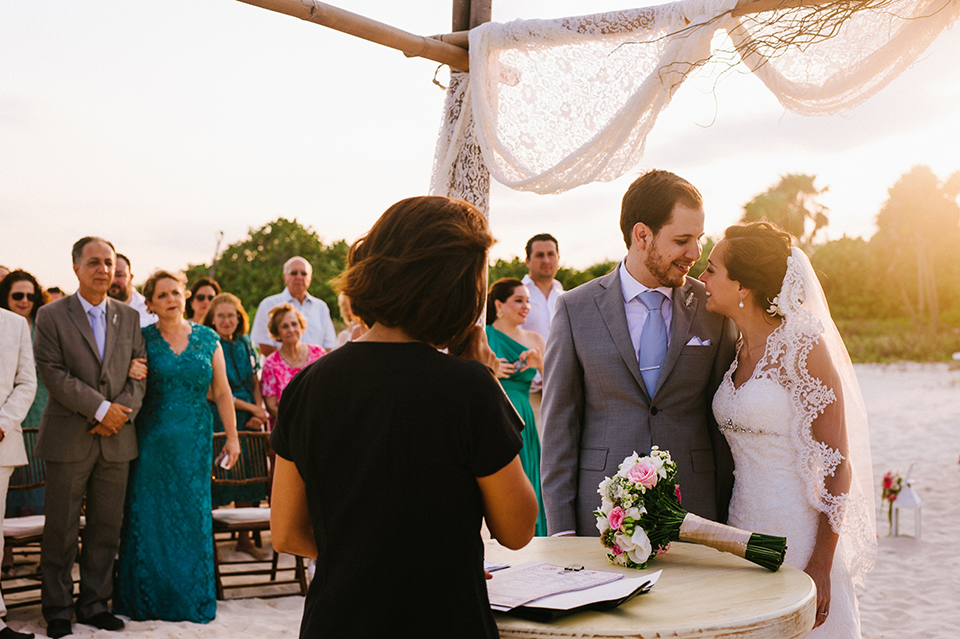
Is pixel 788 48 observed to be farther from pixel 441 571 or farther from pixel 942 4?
pixel 441 571

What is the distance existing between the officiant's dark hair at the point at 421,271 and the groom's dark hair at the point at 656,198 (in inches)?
51.7

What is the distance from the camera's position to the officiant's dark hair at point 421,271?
1.47m

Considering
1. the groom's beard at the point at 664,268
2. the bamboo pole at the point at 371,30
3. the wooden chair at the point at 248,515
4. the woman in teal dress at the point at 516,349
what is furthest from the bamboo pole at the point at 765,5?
the wooden chair at the point at 248,515

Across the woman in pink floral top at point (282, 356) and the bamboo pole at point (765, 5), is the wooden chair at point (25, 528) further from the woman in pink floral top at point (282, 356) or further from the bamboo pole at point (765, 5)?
the bamboo pole at point (765, 5)

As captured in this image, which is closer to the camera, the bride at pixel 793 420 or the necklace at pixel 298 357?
the bride at pixel 793 420

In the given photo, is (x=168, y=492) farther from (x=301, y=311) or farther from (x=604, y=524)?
(x=604, y=524)

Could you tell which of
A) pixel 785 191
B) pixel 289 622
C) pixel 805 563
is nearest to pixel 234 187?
pixel 289 622

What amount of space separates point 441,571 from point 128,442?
4066 mm

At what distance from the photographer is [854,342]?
97.7 feet

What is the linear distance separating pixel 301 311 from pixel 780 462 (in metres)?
5.80

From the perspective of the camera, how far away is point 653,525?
2.07 metres

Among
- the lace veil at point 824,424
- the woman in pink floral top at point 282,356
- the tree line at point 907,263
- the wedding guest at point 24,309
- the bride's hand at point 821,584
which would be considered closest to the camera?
the bride's hand at point 821,584

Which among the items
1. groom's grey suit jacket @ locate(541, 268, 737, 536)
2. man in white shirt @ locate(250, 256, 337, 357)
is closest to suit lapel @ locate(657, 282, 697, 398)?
groom's grey suit jacket @ locate(541, 268, 737, 536)

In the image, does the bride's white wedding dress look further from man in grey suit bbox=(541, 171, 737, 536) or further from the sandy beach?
the sandy beach
